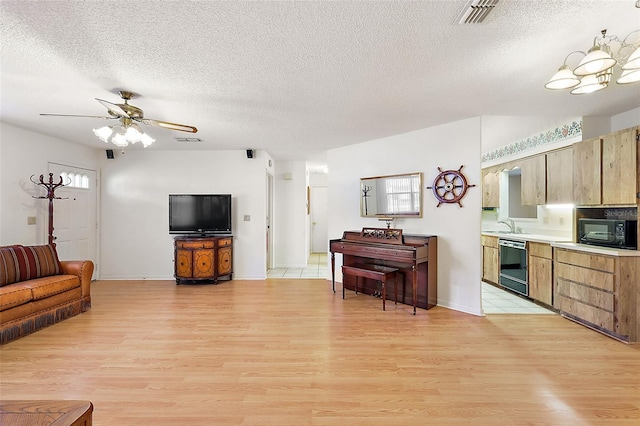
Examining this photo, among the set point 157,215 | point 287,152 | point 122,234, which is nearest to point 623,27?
point 287,152

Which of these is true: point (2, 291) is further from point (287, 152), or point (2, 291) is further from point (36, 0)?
point (287, 152)

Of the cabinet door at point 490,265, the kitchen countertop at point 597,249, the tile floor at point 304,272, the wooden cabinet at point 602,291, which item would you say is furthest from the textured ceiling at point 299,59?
the tile floor at point 304,272

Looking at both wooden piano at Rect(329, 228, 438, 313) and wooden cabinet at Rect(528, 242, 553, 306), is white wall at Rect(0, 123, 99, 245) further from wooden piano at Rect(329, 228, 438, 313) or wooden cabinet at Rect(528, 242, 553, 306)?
wooden cabinet at Rect(528, 242, 553, 306)

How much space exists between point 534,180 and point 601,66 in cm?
292

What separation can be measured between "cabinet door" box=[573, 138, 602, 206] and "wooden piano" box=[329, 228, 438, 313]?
169 centimetres

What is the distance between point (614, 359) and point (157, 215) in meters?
6.34

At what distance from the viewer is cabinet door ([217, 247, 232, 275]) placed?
488 cm

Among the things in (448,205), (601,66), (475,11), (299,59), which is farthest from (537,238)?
(299,59)

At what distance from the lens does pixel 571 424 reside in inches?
65.1

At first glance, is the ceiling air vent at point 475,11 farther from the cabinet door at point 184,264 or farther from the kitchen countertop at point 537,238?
the cabinet door at point 184,264

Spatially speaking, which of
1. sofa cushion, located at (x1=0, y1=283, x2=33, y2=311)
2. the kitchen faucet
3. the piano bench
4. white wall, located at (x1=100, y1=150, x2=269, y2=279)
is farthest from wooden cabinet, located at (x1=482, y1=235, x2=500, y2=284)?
sofa cushion, located at (x1=0, y1=283, x2=33, y2=311)

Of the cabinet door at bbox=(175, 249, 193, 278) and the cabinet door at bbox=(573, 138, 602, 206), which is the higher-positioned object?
the cabinet door at bbox=(573, 138, 602, 206)

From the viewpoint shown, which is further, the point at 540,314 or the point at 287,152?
the point at 287,152

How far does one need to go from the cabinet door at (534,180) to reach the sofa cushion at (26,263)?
6.55m
